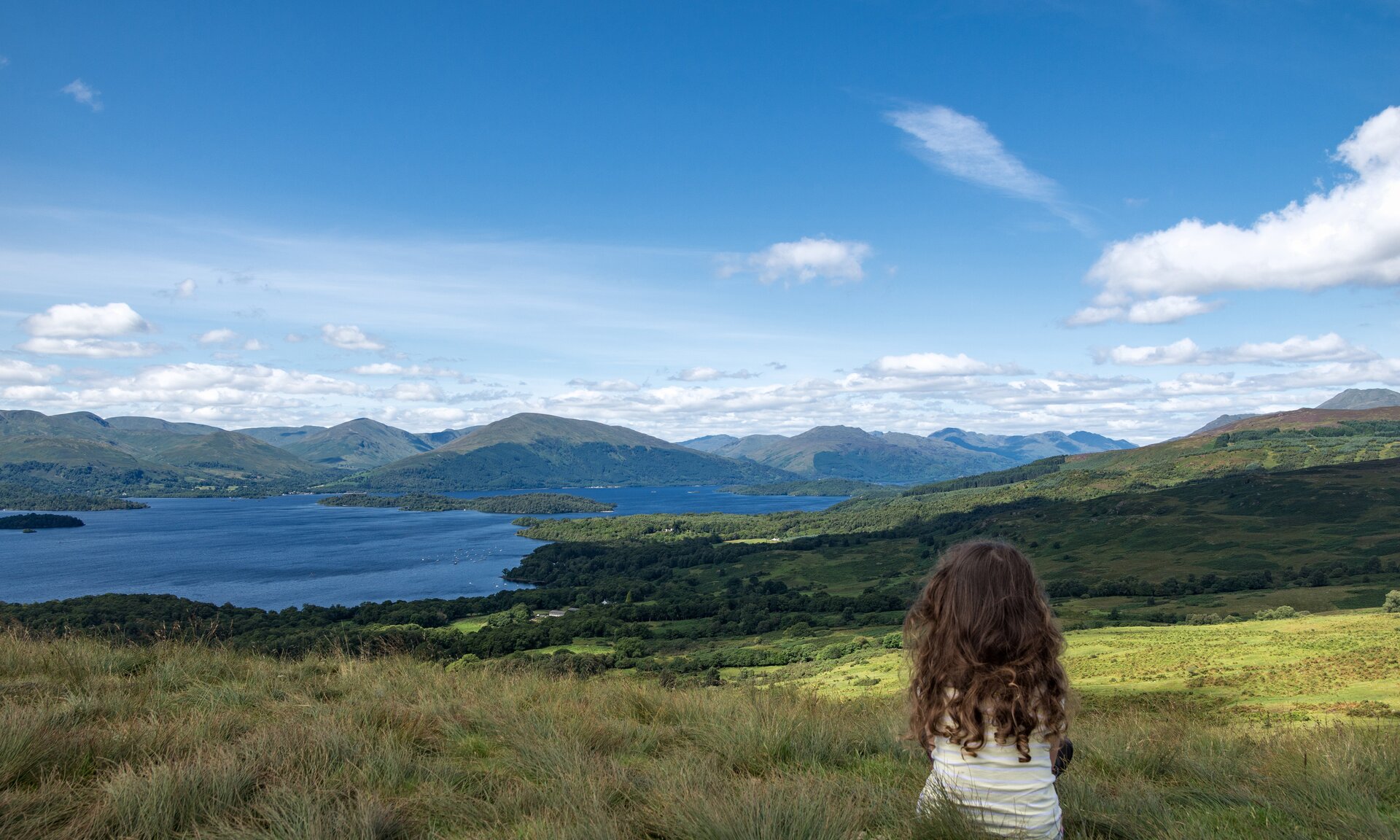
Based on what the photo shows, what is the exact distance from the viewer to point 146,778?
4512mm

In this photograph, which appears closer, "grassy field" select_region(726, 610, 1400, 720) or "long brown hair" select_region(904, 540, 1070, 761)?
"long brown hair" select_region(904, 540, 1070, 761)

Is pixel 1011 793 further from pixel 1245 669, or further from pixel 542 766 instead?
pixel 1245 669

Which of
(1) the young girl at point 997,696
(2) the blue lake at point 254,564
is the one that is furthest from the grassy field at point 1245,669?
(2) the blue lake at point 254,564

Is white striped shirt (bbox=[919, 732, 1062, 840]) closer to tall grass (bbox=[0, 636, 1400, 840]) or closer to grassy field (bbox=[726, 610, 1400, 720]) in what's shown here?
tall grass (bbox=[0, 636, 1400, 840])

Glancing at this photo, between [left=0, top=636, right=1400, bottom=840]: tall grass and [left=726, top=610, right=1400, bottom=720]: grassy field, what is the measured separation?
1.94 m

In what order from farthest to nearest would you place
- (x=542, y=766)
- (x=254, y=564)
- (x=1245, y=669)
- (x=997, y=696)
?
(x=254, y=564), (x=1245, y=669), (x=542, y=766), (x=997, y=696)

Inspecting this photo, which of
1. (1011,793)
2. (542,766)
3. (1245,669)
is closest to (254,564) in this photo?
(1245,669)

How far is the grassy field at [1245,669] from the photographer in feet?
51.3

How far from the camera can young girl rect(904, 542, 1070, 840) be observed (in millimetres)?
3795

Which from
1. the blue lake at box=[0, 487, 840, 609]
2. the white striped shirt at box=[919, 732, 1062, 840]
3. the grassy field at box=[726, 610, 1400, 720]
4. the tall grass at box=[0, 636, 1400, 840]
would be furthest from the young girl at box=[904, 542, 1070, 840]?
the blue lake at box=[0, 487, 840, 609]

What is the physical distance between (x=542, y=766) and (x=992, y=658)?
3569mm

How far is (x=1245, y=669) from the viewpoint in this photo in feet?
70.3

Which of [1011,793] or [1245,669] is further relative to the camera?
[1245,669]

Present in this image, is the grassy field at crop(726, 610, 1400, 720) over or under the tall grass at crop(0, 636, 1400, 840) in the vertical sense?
under
